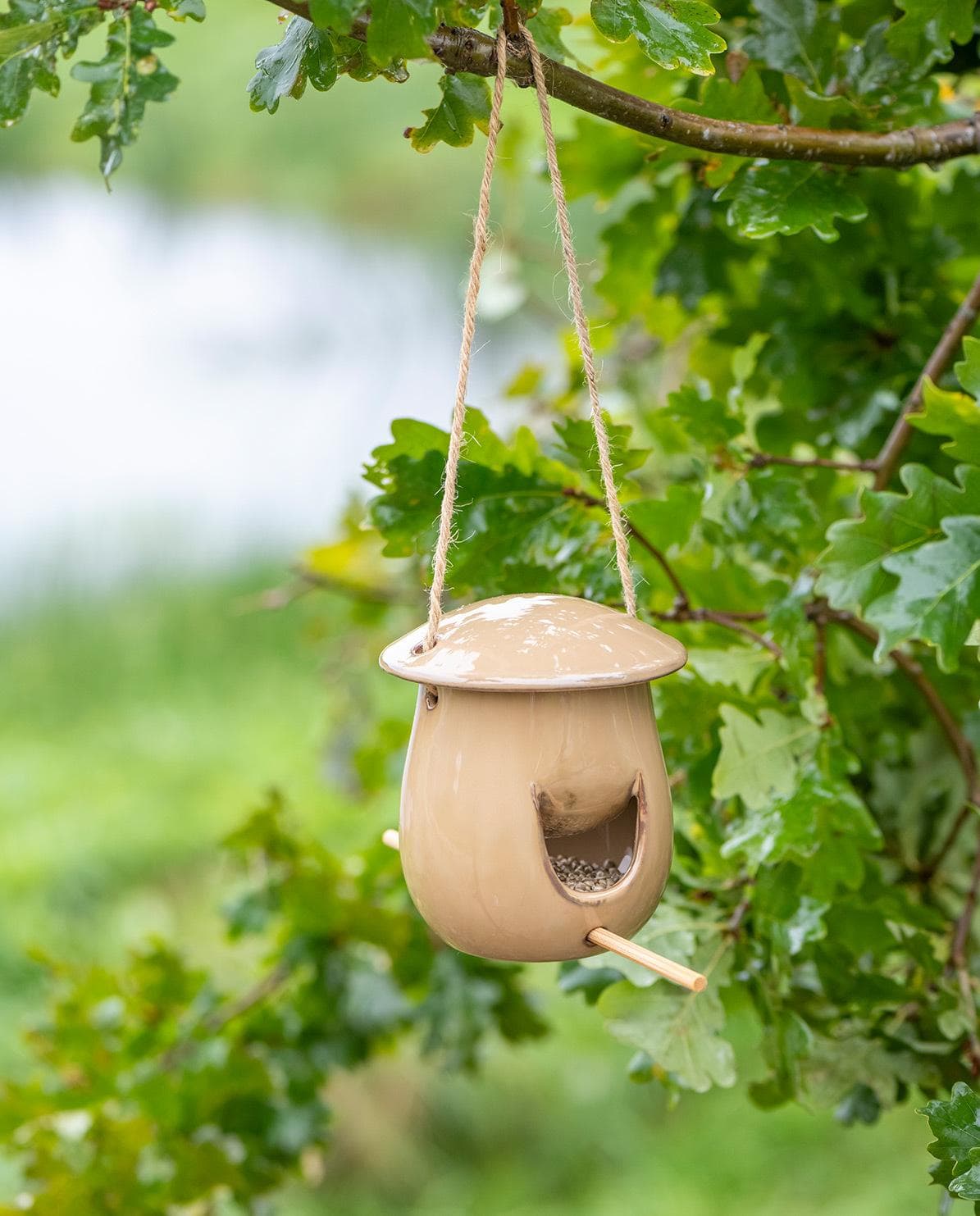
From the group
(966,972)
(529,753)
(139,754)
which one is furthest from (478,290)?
(139,754)

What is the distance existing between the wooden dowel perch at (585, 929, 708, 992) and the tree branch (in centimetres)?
42

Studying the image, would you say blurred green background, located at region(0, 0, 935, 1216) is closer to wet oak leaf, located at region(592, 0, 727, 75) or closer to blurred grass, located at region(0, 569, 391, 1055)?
blurred grass, located at region(0, 569, 391, 1055)

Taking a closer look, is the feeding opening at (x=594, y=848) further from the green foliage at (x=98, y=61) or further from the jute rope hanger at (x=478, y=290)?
the green foliage at (x=98, y=61)

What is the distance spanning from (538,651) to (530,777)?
7 cm

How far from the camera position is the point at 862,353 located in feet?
3.46

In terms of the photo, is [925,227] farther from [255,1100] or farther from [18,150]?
[18,150]

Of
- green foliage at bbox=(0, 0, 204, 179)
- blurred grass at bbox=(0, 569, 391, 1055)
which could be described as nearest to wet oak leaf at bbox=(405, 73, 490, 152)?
green foliage at bbox=(0, 0, 204, 179)

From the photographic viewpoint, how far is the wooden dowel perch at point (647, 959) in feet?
1.92

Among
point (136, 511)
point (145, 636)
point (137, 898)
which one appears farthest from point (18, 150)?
point (137, 898)

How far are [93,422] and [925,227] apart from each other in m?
3.13

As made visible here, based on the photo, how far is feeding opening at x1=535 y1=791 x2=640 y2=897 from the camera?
2.23 feet

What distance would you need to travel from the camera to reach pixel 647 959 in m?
0.60

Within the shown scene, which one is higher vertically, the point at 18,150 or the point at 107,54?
the point at 18,150

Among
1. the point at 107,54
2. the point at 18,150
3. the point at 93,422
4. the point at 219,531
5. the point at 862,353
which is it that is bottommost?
the point at 219,531
